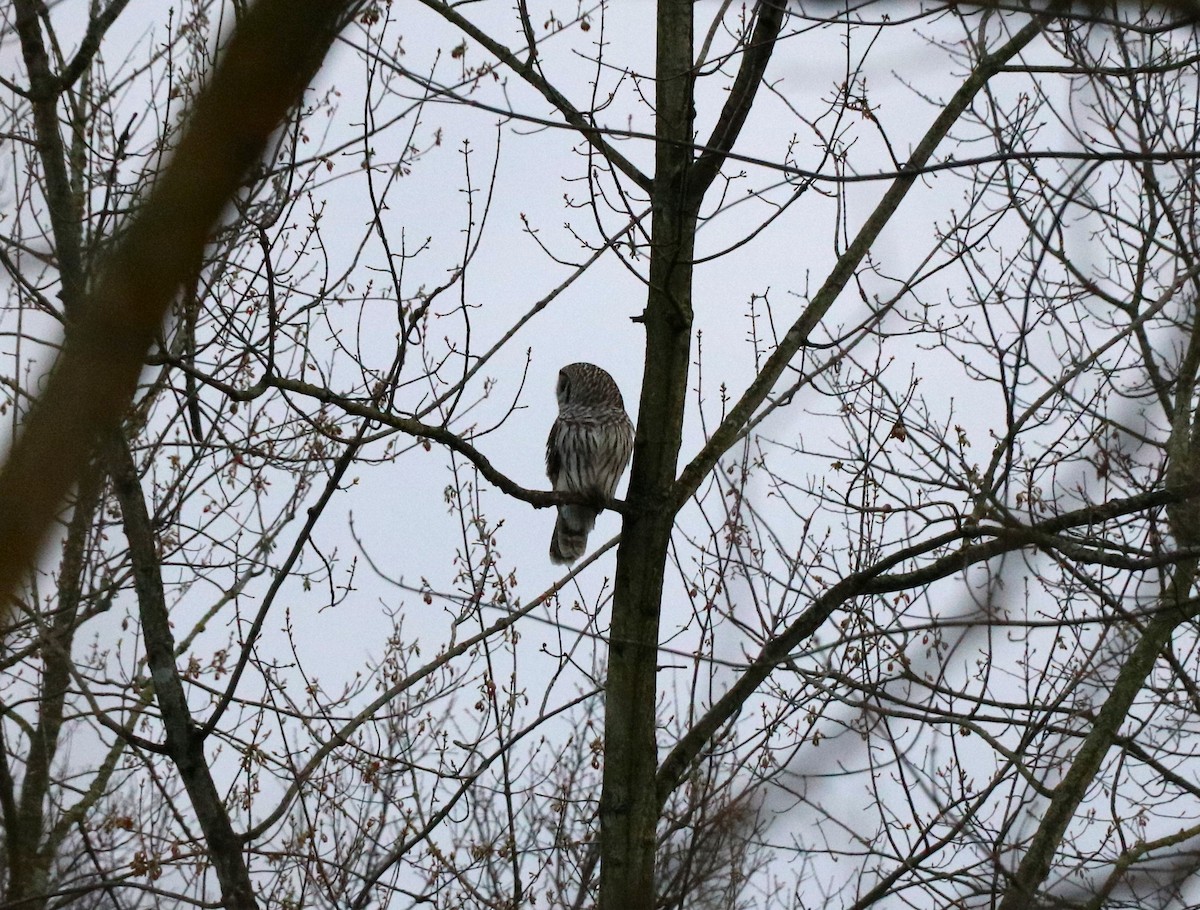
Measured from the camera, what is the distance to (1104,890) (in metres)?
1.92

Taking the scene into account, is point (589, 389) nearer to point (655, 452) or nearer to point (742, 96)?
point (655, 452)

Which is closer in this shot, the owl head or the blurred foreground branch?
the blurred foreground branch

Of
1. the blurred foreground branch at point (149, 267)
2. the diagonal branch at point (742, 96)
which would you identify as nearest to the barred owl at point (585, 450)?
the diagonal branch at point (742, 96)

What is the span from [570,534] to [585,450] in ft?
1.80

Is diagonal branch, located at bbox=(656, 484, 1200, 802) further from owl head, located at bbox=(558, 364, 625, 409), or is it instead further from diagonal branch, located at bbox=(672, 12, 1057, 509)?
owl head, located at bbox=(558, 364, 625, 409)

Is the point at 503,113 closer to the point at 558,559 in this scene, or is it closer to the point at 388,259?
the point at 388,259

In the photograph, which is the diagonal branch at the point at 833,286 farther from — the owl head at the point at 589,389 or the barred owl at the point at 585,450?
the owl head at the point at 589,389

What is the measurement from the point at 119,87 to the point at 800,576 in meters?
4.57

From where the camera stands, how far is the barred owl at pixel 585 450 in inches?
311

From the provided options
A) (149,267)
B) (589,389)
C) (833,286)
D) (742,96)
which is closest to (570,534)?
(589,389)

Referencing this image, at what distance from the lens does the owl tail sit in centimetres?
806

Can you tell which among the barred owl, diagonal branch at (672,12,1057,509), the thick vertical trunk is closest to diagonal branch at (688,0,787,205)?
the thick vertical trunk

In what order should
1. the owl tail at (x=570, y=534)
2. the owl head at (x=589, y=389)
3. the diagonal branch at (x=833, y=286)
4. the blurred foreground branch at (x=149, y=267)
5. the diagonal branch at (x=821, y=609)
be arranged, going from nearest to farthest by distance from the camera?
the blurred foreground branch at (x=149, y=267) → the diagonal branch at (x=821, y=609) → the diagonal branch at (x=833, y=286) → the owl tail at (x=570, y=534) → the owl head at (x=589, y=389)

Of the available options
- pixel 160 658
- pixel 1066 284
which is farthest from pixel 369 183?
pixel 1066 284
